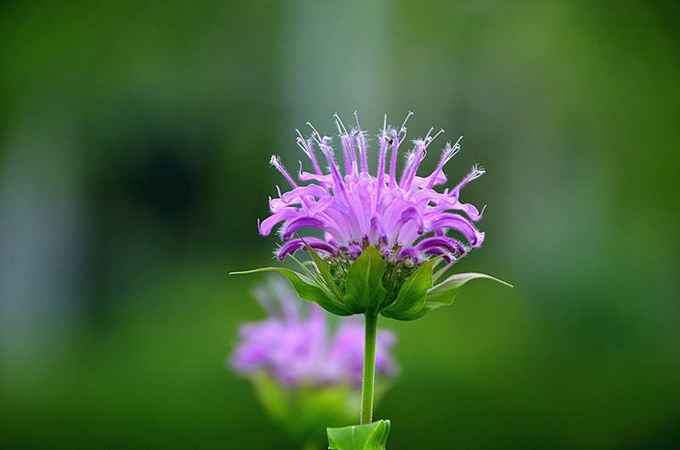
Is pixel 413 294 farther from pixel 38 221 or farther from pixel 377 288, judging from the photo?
pixel 38 221

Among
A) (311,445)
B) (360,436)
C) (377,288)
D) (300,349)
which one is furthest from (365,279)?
(300,349)

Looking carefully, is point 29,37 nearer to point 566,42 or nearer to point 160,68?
point 160,68

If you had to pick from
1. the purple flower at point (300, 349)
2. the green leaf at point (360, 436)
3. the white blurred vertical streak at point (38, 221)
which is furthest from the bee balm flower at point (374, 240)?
the white blurred vertical streak at point (38, 221)

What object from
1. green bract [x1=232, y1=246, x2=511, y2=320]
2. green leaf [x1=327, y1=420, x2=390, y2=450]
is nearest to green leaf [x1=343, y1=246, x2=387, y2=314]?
green bract [x1=232, y1=246, x2=511, y2=320]

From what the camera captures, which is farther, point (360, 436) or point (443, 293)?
point (443, 293)

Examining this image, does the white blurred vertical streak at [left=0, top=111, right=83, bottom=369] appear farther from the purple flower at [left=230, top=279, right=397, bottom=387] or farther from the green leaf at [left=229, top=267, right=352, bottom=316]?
the green leaf at [left=229, top=267, right=352, bottom=316]

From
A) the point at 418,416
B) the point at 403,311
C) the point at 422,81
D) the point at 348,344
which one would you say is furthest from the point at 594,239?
the point at 403,311
